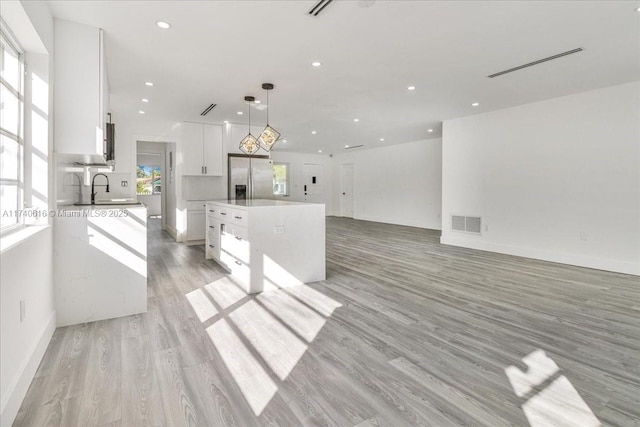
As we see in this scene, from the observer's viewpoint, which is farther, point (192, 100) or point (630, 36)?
point (192, 100)

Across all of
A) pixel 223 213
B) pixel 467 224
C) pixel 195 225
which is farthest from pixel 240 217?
pixel 467 224

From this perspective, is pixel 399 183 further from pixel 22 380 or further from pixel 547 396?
pixel 22 380

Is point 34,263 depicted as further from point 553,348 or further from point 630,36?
point 630,36

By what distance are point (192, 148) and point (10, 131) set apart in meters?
4.92

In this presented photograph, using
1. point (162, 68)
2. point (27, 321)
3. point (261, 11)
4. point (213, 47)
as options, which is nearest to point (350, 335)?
point (27, 321)

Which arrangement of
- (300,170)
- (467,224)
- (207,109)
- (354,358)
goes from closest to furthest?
(354,358)
(207,109)
(467,224)
(300,170)

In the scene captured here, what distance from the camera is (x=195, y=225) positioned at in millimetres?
6891

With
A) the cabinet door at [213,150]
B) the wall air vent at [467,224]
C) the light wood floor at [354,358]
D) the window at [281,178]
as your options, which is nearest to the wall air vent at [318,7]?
the light wood floor at [354,358]

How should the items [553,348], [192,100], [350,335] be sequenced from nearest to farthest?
1. [553,348]
2. [350,335]
3. [192,100]

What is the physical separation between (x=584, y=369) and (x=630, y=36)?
312 centimetres

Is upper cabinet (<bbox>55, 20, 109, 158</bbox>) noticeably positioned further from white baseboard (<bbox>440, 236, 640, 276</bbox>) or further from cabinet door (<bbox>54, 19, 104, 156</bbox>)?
white baseboard (<bbox>440, 236, 640, 276</bbox>)

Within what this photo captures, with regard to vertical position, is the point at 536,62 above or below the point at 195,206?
above

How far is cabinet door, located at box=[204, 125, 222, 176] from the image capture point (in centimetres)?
690

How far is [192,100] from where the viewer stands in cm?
520
